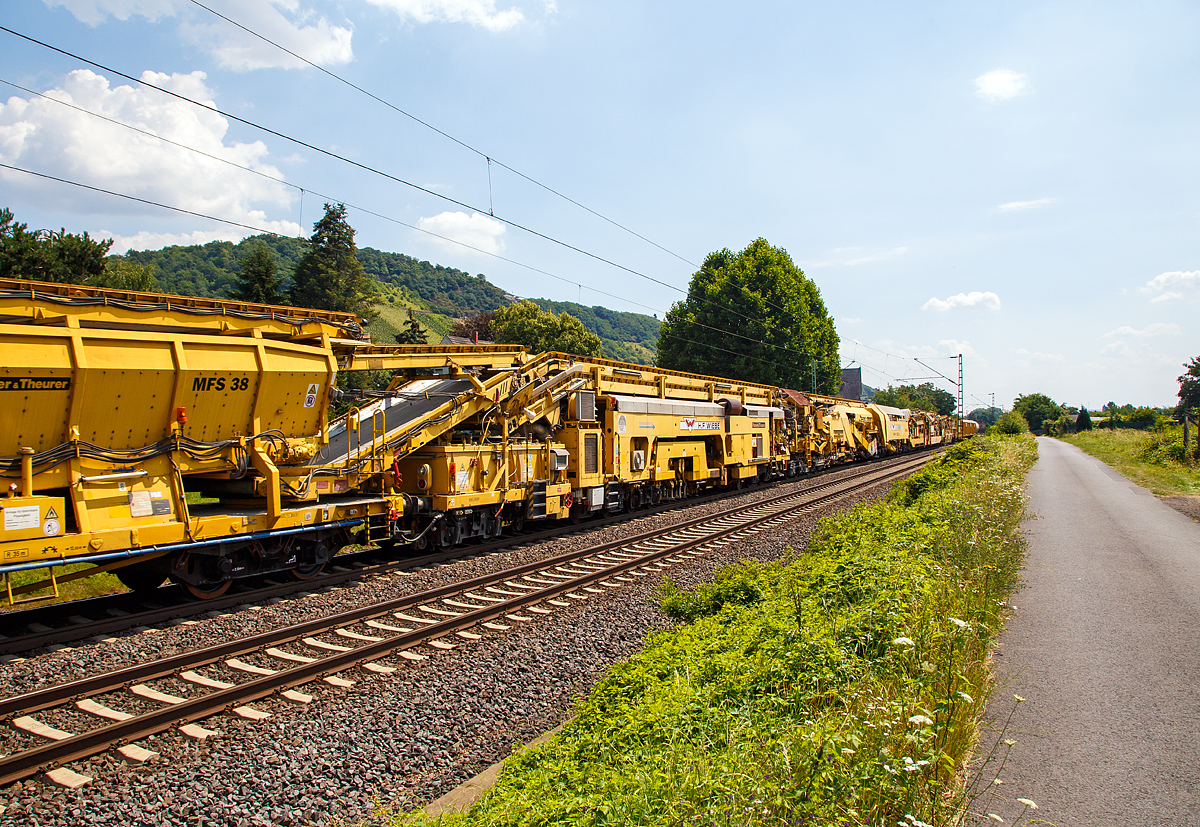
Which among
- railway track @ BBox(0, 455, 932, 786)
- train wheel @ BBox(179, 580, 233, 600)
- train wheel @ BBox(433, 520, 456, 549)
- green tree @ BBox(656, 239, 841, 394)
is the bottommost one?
railway track @ BBox(0, 455, 932, 786)

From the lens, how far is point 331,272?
165 ft

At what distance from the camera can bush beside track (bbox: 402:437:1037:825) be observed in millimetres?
3158

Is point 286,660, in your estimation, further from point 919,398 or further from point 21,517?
point 919,398

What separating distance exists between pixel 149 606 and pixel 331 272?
152 ft

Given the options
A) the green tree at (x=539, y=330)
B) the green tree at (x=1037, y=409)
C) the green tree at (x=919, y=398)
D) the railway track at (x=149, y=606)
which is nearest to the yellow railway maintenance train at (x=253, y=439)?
the railway track at (x=149, y=606)

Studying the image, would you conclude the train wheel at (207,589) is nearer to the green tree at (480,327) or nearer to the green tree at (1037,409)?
the green tree at (480,327)

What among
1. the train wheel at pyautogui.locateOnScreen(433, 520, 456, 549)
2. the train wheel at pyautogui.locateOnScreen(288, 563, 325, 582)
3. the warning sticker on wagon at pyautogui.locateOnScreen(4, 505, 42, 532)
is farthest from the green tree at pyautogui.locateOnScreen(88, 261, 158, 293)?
the warning sticker on wagon at pyautogui.locateOnScreen(4, 505, 42, 532)

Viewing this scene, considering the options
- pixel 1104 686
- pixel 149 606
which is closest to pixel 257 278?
pixel 149 606

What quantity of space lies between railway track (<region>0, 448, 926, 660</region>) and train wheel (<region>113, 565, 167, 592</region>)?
104mm

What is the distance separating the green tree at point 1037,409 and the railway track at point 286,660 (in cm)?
11775

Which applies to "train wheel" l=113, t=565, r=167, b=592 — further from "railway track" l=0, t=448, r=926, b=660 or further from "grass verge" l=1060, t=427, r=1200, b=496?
"grass verge" l=1060, t=427, r=1200, b=496

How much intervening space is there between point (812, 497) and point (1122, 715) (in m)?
16.4

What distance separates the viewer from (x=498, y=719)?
5.71 m

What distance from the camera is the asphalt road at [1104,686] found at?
3732 millimetres
